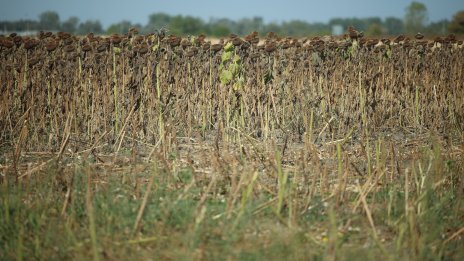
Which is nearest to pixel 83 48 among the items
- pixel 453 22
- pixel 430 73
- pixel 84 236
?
pixel 84 236

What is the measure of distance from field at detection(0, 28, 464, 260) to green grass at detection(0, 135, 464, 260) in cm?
2

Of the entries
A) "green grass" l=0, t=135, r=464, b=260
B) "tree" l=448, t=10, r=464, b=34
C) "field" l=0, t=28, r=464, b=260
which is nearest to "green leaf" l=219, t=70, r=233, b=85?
"field" l=0, t=28, r=464, b=260

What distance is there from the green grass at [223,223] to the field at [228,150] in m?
0.02

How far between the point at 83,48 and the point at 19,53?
104cm

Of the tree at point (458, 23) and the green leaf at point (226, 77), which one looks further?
the tree at point (458, 23)

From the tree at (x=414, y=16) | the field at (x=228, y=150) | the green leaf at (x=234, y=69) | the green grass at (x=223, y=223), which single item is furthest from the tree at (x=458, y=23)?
the green grass at (x=223, y=223)

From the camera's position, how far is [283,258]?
10.6 ft

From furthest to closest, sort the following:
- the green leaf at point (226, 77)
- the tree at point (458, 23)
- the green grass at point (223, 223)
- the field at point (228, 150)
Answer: the tree at point (458, 23) → the green leaf at point (226, 77) → the field at point (228, 150) → the green grass at point (223, 223)

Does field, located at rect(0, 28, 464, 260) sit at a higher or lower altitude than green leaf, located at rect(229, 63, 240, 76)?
lower

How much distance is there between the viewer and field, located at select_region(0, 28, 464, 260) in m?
3.54

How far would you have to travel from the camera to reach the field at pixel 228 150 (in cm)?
354

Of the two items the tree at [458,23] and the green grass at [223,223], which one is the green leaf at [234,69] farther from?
the tree at [458,23]

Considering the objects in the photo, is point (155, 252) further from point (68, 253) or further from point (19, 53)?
point (19, 53)

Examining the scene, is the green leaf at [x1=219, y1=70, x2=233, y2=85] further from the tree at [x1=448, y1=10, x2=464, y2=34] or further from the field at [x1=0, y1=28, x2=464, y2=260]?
the tree at [x1=448, y1=10, x2=464, y2=34]
